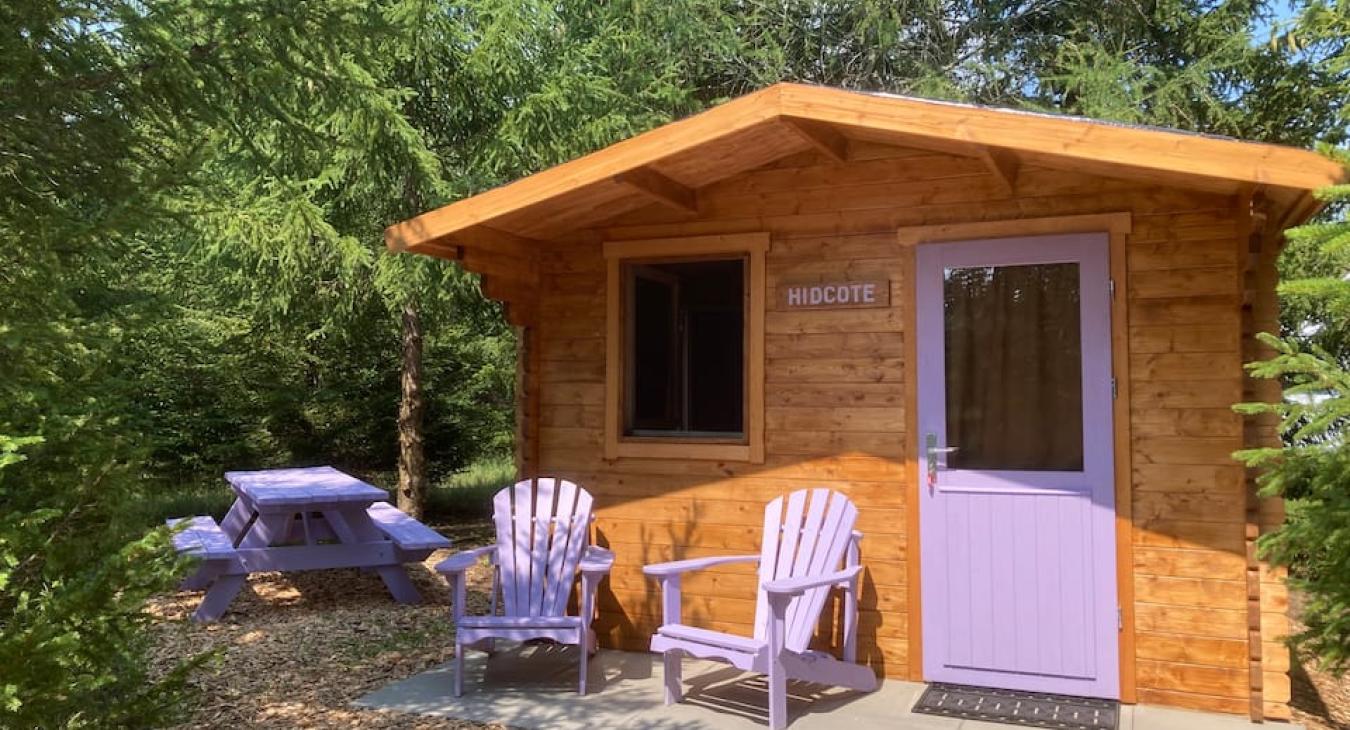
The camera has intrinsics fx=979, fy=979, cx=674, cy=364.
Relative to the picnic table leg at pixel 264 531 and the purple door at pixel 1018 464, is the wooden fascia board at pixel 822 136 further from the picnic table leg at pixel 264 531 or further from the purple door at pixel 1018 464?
the picnic table leg at pixel 264 531

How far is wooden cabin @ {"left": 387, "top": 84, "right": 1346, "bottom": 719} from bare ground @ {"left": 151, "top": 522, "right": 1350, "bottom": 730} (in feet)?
2.59

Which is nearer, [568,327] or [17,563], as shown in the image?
[17,563]

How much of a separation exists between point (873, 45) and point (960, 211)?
285 inches

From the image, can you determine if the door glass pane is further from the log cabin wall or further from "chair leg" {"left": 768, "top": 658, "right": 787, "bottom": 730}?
"chair leg" {"left": 768, "top": 658, "right": 787, "bottom": 730}

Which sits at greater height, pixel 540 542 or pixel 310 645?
pixel 540 542

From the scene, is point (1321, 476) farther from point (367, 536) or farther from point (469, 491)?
point (469, 491)

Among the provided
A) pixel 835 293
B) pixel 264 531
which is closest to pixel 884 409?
pixel 835 293

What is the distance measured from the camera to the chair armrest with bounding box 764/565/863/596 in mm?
3681

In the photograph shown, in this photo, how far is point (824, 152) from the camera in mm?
4492

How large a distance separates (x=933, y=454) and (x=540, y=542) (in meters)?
1.86

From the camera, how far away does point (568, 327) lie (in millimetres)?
5141

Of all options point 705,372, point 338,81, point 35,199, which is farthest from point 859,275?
point 35,199

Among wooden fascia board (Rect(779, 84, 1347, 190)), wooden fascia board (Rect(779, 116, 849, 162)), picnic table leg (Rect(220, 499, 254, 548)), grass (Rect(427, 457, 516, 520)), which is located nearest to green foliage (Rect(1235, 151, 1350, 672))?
wooden fascia board (Rect(779, 84, 1347, 190))

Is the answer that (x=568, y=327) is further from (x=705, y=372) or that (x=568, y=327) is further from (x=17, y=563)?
(x=17, y=563)
